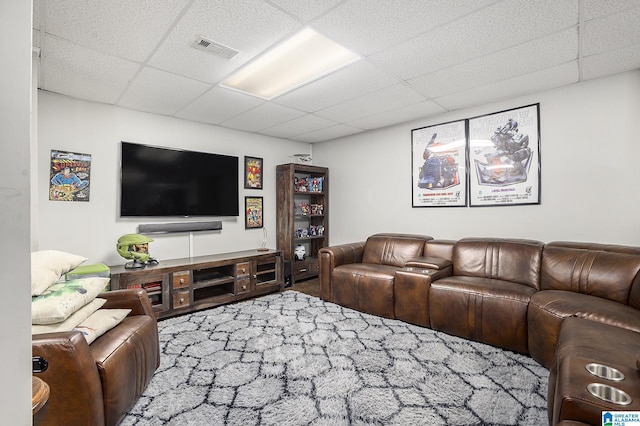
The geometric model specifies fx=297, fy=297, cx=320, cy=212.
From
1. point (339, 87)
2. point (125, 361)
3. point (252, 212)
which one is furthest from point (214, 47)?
point (252, 212)

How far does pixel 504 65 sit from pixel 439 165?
148 centimetres

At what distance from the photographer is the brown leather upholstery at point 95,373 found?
4.28 feet

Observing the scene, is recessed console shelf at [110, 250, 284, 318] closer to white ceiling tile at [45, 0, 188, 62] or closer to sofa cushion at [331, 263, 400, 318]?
sofa cushion at [331, 263, 400, 318]

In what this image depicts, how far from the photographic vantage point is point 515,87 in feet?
10.0

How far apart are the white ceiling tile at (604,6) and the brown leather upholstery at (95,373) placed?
11.0ft

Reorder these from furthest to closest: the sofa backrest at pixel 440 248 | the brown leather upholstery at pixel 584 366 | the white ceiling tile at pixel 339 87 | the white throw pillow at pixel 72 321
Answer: the sofa backrest at pixel 440 248
the white ceiling tile at pixel 339 87
the white throw pillow at pixel 72 321
the brown leather upholstery at pixel 584 366

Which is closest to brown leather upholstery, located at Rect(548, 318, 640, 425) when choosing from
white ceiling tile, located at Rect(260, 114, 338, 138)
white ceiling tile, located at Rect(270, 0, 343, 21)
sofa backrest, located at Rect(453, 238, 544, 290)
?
sofa backrest, located at Rect(453, 238, 544, 290)

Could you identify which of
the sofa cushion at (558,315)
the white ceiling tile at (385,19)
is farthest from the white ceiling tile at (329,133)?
the sofa cushion at (558,315)

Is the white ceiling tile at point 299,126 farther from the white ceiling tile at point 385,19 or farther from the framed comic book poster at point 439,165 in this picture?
the white ceiling tile at point 385,19

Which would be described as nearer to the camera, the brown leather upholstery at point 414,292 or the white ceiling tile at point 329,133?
the brown leather upholstery at point 414,292

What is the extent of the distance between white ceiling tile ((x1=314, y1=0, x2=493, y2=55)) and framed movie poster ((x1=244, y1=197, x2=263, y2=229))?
9.76ft

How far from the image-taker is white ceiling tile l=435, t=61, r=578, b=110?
8.93ft

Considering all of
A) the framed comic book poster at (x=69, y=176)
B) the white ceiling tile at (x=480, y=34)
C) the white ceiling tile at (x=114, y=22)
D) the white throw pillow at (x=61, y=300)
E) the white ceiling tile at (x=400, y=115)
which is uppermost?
the white ceiling tile at (x=400, y=115)

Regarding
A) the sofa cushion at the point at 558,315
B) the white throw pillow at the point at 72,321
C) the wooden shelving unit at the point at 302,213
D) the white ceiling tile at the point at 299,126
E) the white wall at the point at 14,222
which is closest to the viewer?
the white wall at the point at 14,222
